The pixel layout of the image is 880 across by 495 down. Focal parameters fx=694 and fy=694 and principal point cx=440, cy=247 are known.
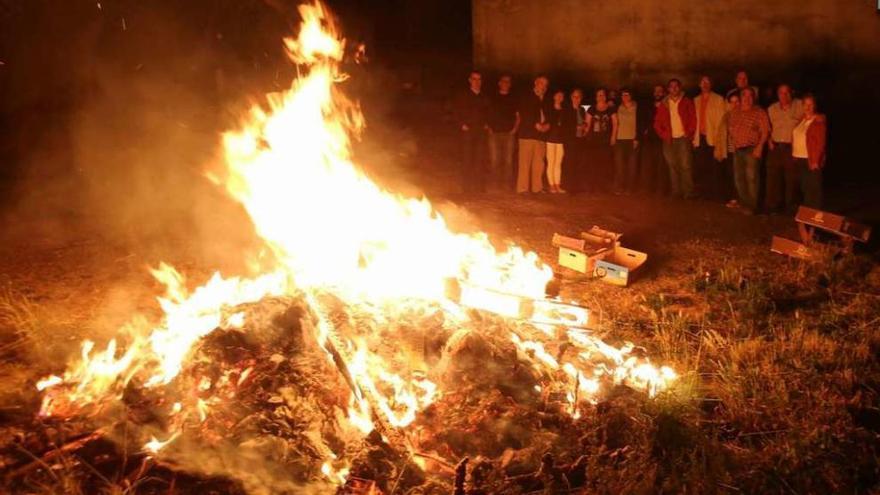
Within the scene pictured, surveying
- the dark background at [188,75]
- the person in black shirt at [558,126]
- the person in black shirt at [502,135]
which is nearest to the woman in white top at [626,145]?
the person in black shirt at [558,126]

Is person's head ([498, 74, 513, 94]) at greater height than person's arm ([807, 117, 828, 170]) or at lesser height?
greater

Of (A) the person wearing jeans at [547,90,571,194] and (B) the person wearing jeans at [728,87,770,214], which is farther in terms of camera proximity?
(A) the person wearing jeans at [547,90,571,194]

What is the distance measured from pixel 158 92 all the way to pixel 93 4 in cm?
164

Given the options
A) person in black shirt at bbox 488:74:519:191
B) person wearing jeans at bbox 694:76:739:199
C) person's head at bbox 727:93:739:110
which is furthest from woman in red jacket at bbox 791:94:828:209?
person in black shirt at bbox 488:74:519:191

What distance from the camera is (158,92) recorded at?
463 inches

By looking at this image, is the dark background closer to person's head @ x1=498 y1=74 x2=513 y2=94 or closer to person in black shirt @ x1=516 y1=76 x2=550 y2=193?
person in black shirt @ x1=516 y1=76 x2=550 y2=193

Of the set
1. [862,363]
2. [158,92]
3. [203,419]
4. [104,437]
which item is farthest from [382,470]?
[158,92]

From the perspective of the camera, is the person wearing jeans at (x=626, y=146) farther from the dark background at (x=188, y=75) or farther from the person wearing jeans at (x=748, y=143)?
the person wearing jeans at (x=748, y=143)

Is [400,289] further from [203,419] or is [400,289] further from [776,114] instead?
[776,114]

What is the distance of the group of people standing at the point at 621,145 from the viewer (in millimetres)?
10180

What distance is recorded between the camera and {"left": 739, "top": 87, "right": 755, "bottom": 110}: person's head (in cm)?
962

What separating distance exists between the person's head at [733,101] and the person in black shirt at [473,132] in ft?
12.2

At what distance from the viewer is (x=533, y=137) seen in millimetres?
11383

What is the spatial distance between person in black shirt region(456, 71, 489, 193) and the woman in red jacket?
4.65 meters
